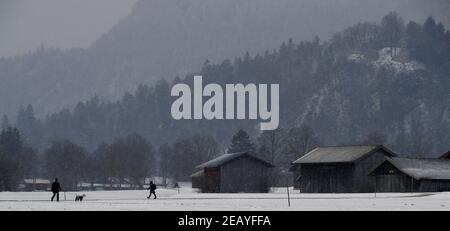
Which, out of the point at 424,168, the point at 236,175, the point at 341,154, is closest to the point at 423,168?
the point at 424,168

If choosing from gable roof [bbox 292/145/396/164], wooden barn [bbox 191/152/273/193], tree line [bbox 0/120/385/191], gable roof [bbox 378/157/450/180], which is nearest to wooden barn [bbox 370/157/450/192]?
gable roof [bbox 378/157/450/180]

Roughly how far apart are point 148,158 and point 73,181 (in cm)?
3274

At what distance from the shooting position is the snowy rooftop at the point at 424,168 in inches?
2990

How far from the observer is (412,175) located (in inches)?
2970

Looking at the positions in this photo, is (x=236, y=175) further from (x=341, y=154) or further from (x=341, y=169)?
(x=341, y=169)

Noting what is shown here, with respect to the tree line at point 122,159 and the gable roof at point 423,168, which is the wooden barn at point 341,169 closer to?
the gable roof at point 423,168

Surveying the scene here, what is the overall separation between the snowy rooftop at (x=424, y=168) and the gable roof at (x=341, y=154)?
4182mm
